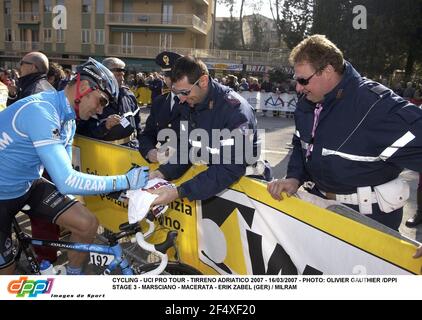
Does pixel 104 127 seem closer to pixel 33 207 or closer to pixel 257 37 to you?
pixel 33 207

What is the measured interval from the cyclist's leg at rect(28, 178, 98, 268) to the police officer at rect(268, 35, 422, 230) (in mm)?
1397

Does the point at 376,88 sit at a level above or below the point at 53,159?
above

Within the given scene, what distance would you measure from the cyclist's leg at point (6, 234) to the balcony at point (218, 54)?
40.1 meters

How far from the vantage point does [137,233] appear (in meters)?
2.65

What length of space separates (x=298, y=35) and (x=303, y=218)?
110 ft

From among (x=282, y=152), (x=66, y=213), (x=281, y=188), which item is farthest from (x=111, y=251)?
(x=282, y=152)

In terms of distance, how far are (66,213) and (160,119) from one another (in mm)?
1721

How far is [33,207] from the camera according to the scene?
2.88 meters

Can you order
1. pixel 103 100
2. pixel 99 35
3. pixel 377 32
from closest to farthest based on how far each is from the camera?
pixel 103 100
pixel 377 32
pixel 99 35

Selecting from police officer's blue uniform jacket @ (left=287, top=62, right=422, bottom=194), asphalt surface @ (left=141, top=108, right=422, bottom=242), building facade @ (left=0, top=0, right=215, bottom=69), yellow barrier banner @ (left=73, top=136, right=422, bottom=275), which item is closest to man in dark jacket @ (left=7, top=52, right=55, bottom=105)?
yellow barrier banner @ (left=73, top=136, right=422, bottom=275)

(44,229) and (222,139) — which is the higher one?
(222,139)

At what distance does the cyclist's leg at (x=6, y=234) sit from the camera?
8.62ft
